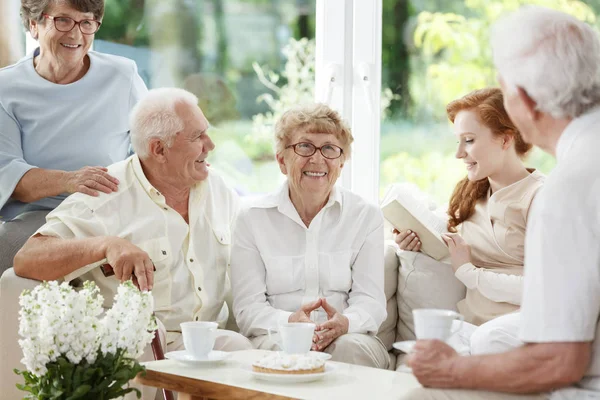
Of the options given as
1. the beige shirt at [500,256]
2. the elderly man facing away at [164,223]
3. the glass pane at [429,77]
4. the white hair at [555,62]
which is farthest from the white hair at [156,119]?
the white hair at [555,62]

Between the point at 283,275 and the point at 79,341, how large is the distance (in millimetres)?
1045

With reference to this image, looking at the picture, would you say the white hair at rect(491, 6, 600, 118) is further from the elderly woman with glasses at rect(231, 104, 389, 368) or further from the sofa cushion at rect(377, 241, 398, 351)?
the sofa cushion at rect(377, 241, 398, 351)

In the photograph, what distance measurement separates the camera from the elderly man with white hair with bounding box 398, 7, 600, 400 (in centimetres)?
160

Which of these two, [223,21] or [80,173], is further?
[223,21]

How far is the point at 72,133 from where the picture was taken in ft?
11.3

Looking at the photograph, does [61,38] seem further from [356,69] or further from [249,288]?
[356,69]

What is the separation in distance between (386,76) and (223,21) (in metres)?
0.88

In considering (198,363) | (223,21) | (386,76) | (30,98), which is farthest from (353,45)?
(198,363)

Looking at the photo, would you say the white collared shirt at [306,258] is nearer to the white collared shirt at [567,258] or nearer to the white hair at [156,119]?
the white hair at [156,119]

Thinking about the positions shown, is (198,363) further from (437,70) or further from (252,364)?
(437,70)

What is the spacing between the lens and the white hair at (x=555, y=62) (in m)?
1.66

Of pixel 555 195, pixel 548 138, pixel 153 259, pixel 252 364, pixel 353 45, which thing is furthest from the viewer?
pixel 353 45

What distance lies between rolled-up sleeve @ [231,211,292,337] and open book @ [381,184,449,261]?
1.81ft

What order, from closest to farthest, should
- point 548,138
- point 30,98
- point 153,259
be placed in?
point 548,138 → point 153,259 → point 30,98
